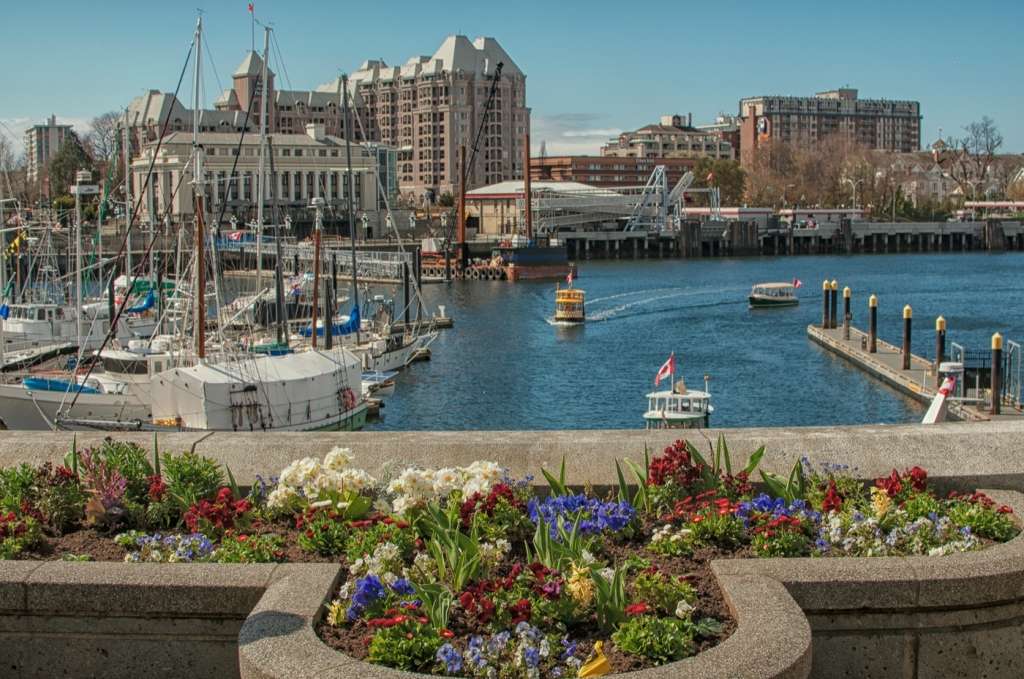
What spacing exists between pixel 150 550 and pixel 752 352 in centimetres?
5273

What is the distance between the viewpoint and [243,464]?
7.49 metres

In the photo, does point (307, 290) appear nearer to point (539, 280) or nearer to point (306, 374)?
point (306, 374)

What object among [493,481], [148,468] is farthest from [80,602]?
[493,481]

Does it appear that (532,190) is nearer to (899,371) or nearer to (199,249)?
(899,371)

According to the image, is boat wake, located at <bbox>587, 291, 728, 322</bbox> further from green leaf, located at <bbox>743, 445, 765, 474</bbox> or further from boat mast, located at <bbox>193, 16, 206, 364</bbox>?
green leaf, located at <bbox>743, 445, 765, 474</bbox>

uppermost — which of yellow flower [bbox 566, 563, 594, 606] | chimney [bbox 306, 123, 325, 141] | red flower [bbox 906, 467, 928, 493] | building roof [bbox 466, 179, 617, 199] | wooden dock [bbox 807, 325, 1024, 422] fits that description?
chimney [bbox 306, 123, 325, 141]

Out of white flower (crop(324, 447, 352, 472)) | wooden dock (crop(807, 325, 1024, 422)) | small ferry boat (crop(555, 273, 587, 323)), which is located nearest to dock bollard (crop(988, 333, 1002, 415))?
wooden dock (crop(807, 325, 1024, 422))

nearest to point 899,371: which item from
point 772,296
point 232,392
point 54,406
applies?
point 232,392

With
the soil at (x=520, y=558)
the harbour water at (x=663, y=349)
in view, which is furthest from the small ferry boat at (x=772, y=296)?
the soil at (x=520, y=558)

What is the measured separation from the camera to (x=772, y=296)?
8069 centimetres

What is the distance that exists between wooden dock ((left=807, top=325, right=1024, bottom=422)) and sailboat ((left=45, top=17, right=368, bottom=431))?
55.5 feet

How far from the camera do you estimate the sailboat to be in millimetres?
29750

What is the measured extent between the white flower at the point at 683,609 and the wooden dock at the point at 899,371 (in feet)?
90.4

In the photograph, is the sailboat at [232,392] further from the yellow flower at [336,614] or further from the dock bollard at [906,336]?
the yellow flower at [336,614]
